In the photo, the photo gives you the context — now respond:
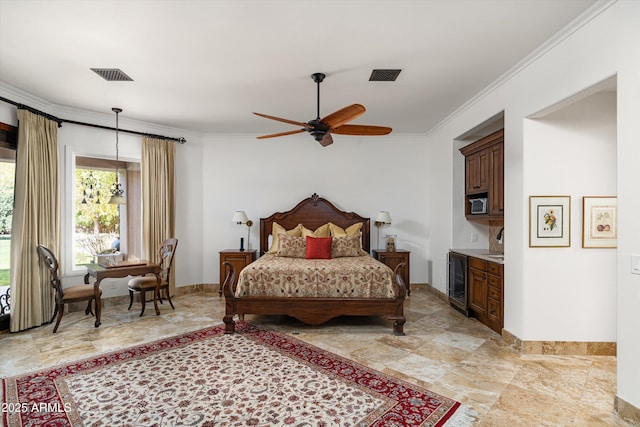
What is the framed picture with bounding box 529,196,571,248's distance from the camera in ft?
11.2

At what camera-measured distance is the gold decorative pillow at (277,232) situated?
5.91 meters

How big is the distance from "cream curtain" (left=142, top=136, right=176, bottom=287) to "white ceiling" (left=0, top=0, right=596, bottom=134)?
3.33 ft

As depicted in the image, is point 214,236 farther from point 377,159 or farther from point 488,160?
point 488,160

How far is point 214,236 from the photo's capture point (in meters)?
6.56

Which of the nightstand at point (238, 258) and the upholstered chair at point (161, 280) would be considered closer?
the upholstered chair at point (161, 280)

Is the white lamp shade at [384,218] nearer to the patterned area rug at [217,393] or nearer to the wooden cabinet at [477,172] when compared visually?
the wooden cabinet at [477,172]

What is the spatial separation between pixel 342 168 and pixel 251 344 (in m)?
3.85

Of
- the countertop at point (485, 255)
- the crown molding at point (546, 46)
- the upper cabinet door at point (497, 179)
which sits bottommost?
the countertop at point (485, 255)

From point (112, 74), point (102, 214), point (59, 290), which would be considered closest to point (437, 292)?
point (59, 290)

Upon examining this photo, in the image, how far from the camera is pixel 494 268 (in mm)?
4090

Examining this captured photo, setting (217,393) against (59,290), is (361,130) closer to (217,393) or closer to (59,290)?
(217,393)

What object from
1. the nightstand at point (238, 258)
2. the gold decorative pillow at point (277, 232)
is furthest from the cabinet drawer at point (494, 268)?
the nightstand at point (238, 258)

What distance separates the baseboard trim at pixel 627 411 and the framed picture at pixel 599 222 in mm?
1478

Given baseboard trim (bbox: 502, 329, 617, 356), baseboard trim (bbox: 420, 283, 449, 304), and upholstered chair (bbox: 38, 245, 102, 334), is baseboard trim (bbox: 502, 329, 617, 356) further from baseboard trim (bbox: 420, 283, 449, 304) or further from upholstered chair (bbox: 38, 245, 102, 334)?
upholstered chair (bbox: 38, 245, 102, 334)
